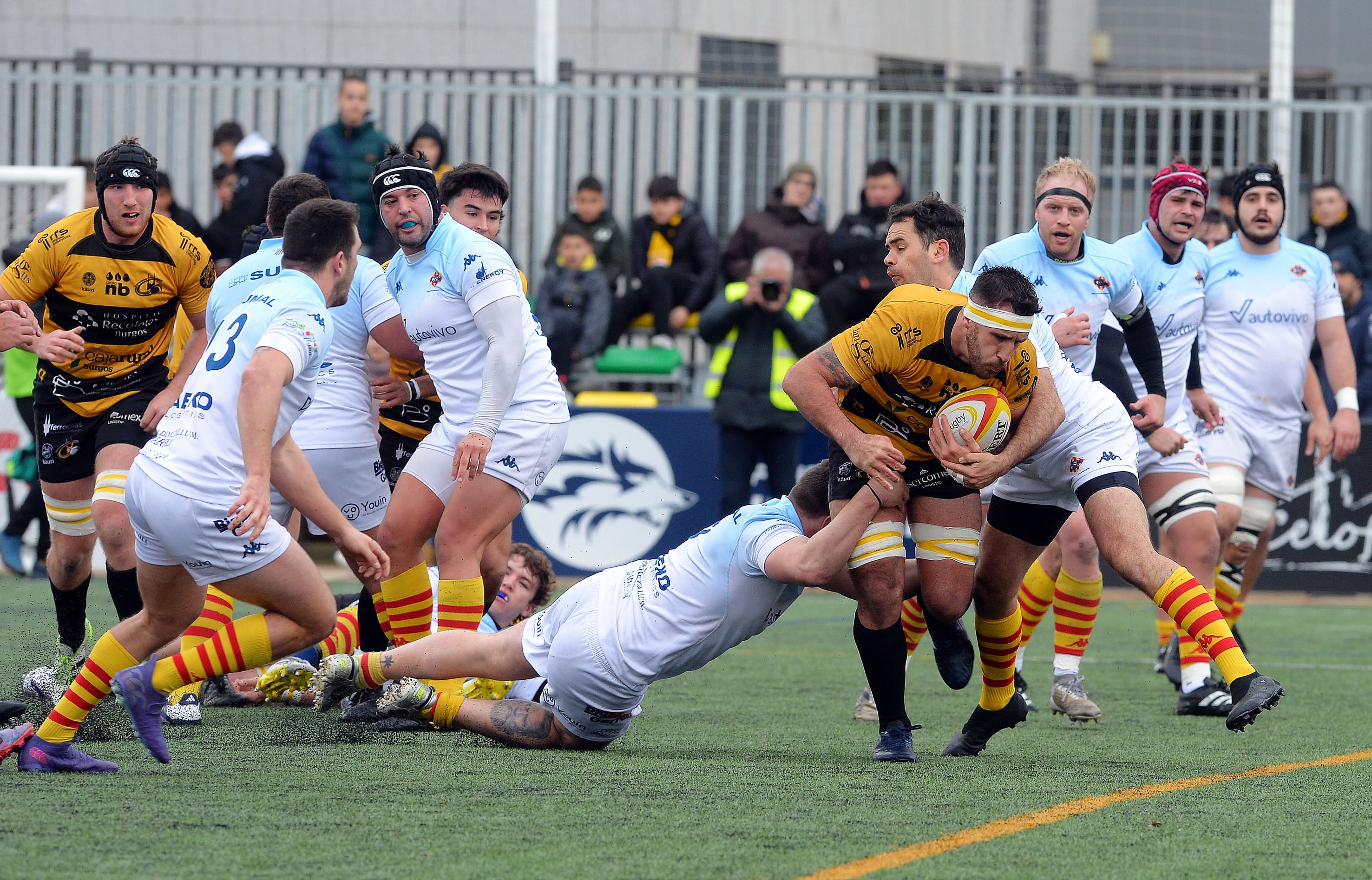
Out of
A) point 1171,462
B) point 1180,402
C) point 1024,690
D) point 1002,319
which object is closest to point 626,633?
point 1002,319

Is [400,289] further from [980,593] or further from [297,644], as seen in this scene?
[980,593]

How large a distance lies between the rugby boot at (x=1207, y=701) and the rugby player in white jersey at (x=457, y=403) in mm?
2789

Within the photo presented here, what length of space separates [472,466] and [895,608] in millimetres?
1607

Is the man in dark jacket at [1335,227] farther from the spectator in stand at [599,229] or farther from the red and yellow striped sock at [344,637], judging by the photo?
the red and yellow striped sock at [344,637]

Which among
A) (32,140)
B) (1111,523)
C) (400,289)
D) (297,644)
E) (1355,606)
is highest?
(32,140)

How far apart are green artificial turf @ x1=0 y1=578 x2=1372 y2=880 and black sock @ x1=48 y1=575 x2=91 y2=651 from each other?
0.29m

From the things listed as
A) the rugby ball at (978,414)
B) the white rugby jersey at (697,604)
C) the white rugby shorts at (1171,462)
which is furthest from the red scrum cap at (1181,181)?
the white rugby jersey at (697,604)

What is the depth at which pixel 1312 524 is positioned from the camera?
12586 millimetres

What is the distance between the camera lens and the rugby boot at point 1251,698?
5047 mm

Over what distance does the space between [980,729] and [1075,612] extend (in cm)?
166

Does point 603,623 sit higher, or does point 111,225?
point 111,225

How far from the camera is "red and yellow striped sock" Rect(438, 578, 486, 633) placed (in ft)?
20.9

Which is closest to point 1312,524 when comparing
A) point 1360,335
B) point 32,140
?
point 1360,335

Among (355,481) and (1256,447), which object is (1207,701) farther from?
(355,481)
